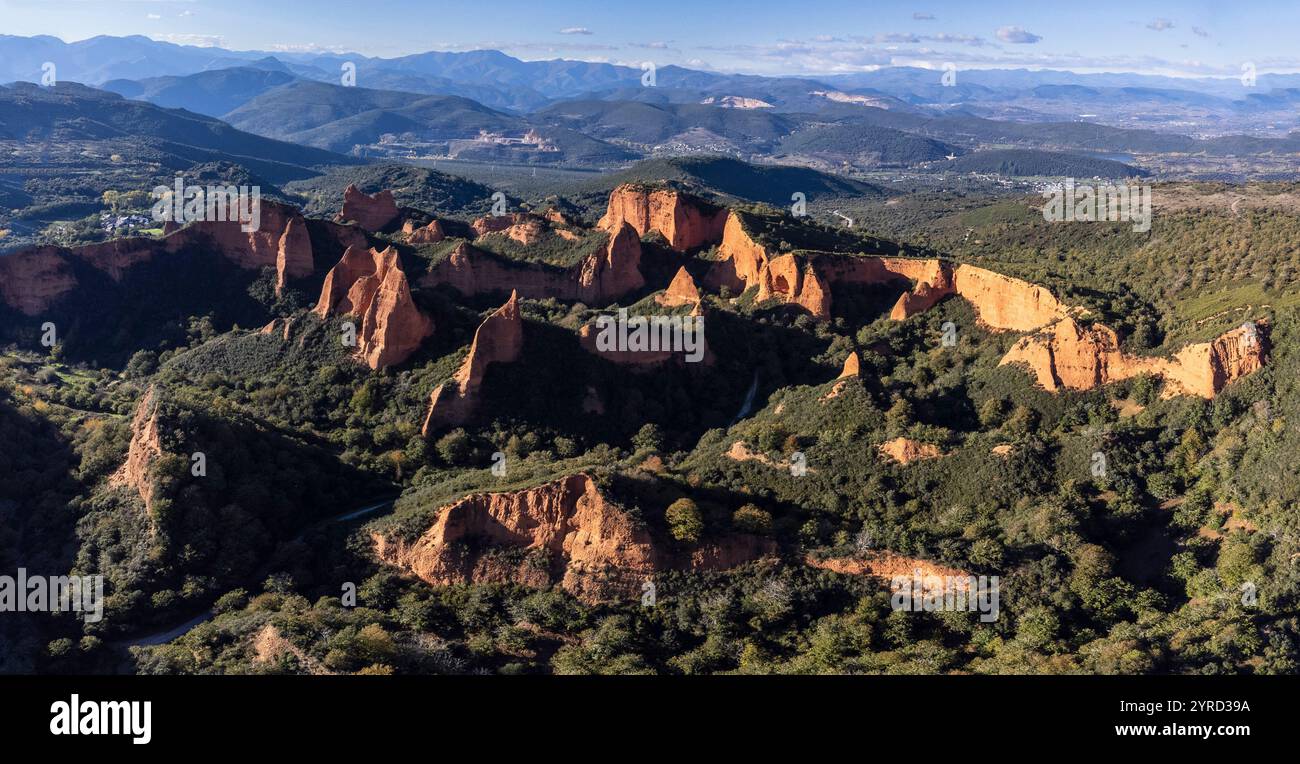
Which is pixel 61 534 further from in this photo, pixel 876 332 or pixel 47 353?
pixel 876 332

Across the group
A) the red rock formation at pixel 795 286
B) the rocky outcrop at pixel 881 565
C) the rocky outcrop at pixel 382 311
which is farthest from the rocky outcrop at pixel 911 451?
the rocky outcrop at pixel 382 311

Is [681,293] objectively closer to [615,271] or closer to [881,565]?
[615,271]

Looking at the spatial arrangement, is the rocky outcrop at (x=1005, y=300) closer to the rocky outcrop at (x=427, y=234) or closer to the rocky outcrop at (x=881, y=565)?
the rocky outcrop at (x=881, y=565)

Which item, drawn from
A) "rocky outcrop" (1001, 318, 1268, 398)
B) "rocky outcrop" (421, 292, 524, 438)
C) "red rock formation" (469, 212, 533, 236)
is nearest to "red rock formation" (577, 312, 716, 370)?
"rocky outcrop" (421, 292, 524, 438)

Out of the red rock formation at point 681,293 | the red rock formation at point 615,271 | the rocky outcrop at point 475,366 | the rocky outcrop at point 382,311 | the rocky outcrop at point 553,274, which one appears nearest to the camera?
the rocky outcrop at point 475,366

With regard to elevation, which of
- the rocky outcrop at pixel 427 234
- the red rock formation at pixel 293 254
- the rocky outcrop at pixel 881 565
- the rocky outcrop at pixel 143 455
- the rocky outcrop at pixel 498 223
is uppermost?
the rocky outcrop at pixel 498 223

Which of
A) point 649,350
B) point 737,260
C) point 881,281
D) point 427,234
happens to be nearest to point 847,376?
point 649,350

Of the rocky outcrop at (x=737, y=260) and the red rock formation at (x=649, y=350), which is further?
the rocky outcrop at (x=737, y=260)
